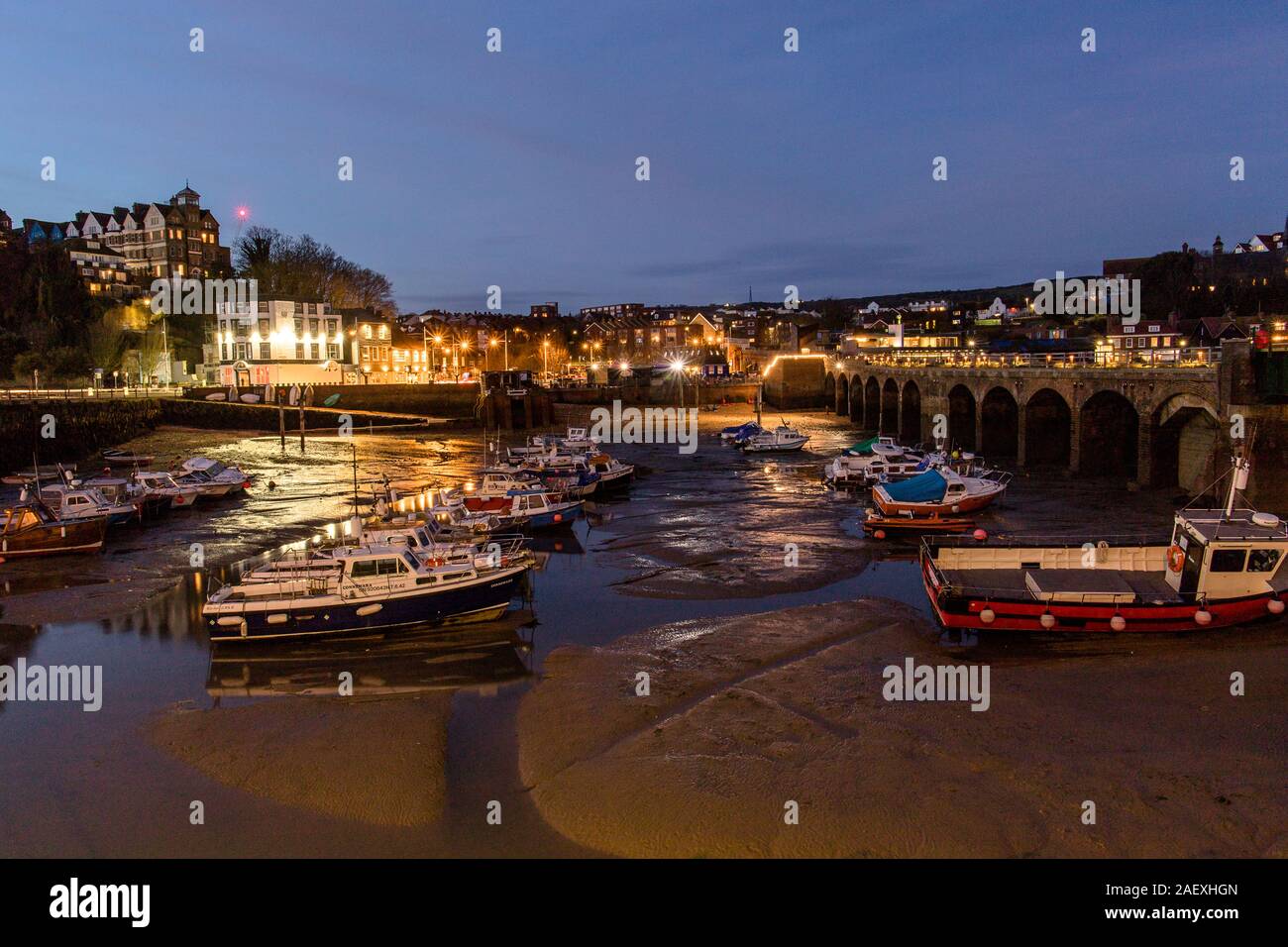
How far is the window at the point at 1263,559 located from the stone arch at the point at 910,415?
51.1 m

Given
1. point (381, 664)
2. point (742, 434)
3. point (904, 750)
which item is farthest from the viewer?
point (742, 434)

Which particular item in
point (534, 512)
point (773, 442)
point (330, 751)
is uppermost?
point (773, 442)

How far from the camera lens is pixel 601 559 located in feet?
104

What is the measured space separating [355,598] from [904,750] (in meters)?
13.6

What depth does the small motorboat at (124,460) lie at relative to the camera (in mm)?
53075

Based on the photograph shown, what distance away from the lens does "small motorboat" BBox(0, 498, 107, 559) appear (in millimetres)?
31781

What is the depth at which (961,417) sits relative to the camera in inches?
2466

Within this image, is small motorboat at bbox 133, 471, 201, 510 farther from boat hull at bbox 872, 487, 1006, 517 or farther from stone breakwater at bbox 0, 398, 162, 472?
boat hull at bbox 872, 487, 1006, 517

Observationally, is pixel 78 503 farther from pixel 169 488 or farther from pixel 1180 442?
pixel 1180 442

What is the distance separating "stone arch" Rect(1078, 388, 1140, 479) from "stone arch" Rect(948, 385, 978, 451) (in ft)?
55.0

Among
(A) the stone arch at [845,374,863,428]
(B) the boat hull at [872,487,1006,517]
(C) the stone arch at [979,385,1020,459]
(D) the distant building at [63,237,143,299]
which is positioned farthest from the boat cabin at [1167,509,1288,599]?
(D) the distant building at [63,237,143,299]

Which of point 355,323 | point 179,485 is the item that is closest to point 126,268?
point 355,323

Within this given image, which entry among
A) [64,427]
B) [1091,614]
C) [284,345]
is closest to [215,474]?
[64,427]

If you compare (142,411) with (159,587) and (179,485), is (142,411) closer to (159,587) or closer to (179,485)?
(179,485)
